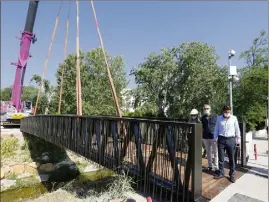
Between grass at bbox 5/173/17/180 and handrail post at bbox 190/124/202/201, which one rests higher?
handrail post at bbox 190/124/202/201

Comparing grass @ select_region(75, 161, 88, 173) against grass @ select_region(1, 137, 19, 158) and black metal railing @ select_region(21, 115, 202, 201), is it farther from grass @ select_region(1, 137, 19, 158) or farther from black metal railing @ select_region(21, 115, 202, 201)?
black metal railing @ select_region(21, 115, 202, 201)

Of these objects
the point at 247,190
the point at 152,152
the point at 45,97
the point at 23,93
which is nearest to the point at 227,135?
the point at 247,190

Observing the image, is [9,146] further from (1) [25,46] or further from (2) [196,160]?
(2) [196,160]

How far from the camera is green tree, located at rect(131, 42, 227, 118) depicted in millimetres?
23922

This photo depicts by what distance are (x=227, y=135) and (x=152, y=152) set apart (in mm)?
1727

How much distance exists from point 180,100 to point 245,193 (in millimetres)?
21562

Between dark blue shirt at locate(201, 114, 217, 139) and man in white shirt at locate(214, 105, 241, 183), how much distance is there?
37cm

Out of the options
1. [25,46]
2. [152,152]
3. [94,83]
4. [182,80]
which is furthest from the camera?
[94,83]

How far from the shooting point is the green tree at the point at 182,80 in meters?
23.9

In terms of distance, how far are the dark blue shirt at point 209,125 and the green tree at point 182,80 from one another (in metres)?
18.6

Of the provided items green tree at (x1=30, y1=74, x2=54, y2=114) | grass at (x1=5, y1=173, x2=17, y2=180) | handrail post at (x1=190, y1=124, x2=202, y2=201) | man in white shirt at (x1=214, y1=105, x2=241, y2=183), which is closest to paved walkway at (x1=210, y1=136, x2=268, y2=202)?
man in white shirt at (x1=214, y1=105, x2=241, y2=183)

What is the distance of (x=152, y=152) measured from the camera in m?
4.88

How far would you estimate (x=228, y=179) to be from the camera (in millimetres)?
5441

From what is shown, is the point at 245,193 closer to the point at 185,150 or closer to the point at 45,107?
the point at 185,150
